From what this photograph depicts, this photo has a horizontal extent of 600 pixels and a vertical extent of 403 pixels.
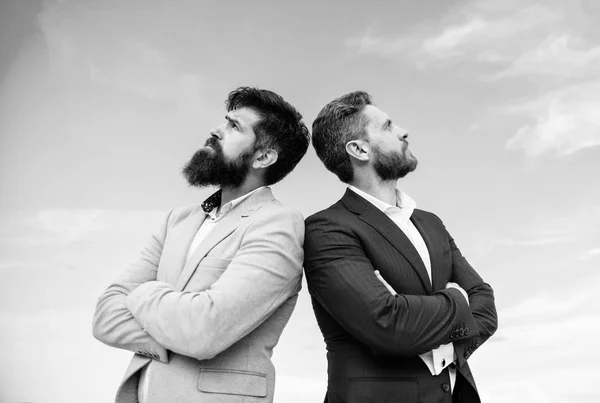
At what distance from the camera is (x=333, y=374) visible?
374cm

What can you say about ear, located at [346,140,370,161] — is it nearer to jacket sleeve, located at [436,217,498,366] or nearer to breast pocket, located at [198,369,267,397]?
jacket sleeve, located at [436,217,498,366]

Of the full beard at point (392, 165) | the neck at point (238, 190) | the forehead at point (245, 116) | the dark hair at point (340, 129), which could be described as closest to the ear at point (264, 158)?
the neck at point (238, 190)

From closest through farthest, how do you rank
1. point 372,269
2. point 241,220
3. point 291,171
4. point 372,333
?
point 372,333 → point 372,269 → point 241,220 → point 291,171

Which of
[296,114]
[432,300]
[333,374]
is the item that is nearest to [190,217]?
[296,114]

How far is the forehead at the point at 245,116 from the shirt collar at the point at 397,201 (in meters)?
0.85

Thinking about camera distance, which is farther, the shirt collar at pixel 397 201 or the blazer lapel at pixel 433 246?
the shirt collar at pixel 397 201

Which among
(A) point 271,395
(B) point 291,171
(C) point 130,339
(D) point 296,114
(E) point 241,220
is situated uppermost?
(D) point 296,114

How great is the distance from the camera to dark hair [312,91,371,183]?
440cm

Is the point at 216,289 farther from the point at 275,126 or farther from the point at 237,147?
the point at 275,126

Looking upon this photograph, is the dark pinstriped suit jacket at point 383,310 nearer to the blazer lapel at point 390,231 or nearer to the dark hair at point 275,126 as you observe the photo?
the blazer lapel at point 390,231

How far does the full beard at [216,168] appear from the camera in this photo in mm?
4195

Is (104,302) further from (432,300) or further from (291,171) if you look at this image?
(432,300)

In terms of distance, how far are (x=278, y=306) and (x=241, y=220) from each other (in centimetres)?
60

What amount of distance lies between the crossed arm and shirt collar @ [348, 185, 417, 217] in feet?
2.08
